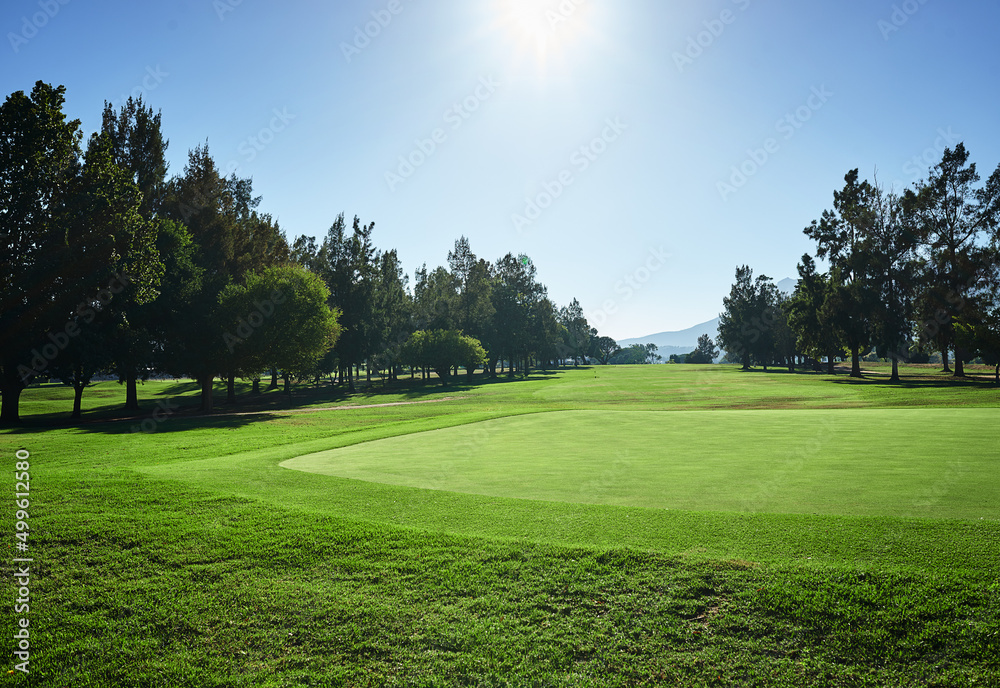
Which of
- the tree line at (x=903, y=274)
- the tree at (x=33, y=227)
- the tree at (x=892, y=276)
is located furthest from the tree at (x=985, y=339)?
the tree at (x=33, y=227)

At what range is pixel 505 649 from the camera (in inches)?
221

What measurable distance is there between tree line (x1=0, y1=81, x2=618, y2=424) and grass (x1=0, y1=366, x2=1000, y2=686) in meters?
25.7

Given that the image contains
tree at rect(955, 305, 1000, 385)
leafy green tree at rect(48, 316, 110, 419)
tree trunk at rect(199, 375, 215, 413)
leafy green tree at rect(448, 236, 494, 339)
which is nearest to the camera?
leafy green tree at rect(48, 316, 110, 419)

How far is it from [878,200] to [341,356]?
235 ft

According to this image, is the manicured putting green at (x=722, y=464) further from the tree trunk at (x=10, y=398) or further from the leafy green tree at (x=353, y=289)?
the leafy green tree at (x=353, y=289)

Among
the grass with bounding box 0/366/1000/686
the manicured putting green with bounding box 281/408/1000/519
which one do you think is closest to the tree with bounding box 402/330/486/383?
the manicured putting green with bounding box 281/408/1000/519

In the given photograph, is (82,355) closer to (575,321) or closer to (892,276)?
(892,276)

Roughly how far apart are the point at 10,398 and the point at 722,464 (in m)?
42.5

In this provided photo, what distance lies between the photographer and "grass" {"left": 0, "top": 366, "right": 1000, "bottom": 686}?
5.43 m

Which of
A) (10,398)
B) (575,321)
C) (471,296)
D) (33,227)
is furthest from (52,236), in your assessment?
(575,321)

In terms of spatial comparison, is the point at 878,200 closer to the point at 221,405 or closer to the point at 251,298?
the point at 251,298

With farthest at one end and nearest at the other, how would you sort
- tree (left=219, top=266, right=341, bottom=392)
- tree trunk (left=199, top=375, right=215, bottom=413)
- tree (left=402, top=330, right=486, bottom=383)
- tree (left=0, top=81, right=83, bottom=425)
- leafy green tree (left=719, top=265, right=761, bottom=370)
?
leafy green tree (left=719, top=265, right=761, bottom=370) → tree (left=402, top=330, right=486, bottom=383) → tree trunk (left=199, top=375, right=215, bottom=413) → tree (left=219, top=266, right=341, bottom=392) → tree (left=0, top=81, right=83, bottom=425)

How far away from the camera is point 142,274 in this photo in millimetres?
35281

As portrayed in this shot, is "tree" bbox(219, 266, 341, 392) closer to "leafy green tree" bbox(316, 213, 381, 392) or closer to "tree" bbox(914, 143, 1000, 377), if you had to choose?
"leafy green tree" bbox(316, 213, 381, 392)
